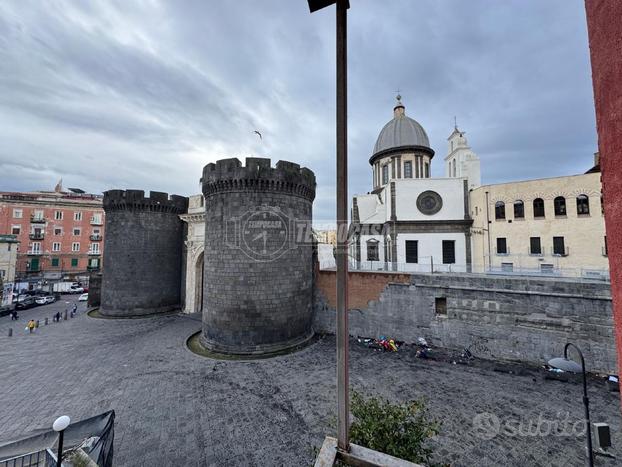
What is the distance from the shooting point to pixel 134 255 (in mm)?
19375

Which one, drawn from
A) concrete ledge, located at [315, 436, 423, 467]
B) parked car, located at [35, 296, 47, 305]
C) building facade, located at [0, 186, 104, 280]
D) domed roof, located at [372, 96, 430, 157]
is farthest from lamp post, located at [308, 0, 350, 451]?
building facade, located at [0, 186, 104, 280]

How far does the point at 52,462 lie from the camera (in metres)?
4.55

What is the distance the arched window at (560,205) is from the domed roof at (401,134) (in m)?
12.7

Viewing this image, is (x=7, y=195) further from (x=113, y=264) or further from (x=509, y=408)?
(x=509, y=408)

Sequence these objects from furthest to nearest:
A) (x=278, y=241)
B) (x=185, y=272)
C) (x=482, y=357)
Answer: (x=185, y=272) < (x=278, y=241) < (x=482, y=357)

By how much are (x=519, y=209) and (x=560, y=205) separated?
2.14 m

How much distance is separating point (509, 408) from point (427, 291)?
227 inches

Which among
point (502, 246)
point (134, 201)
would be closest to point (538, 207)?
point (502, 246)

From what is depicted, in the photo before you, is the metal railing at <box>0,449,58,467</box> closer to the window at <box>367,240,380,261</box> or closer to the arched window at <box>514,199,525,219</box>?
the window at <box>367,240,380,261</box>

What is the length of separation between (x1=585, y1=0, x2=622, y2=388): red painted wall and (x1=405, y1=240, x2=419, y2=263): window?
68.7 ft

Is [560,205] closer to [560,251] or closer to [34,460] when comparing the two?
[560,251]

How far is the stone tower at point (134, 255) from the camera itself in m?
19.1

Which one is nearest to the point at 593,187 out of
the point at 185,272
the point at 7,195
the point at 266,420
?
the point at 266,420

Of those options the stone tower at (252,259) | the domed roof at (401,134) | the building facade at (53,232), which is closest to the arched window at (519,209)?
the domed roof at (401,134)
